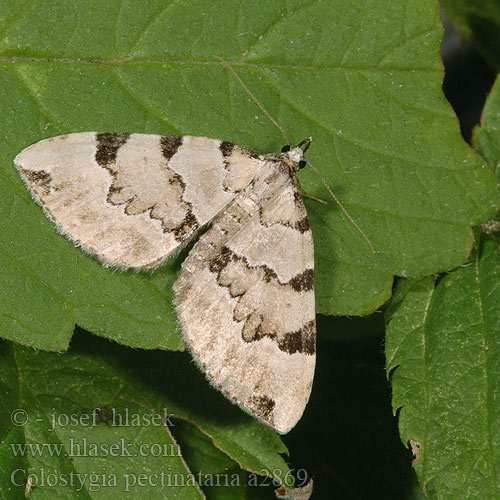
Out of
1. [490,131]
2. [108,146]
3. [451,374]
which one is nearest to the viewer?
[108,146]

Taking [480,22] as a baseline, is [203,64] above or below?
above

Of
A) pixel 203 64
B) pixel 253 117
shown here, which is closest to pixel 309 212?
pixel 253 117

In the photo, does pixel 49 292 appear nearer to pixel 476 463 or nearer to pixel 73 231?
pixel 73 231

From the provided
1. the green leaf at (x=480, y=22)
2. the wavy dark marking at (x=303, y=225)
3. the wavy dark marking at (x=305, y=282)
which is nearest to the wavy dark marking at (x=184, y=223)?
the wavy dark marking at (x=303, y=225)

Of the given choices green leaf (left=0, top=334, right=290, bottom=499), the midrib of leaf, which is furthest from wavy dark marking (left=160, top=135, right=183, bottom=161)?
green leaf (left=0, top=334, right=290, bottom=499)

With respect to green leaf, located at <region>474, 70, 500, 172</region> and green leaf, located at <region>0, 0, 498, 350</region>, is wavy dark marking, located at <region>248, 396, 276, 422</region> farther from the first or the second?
green leaf, located at <region>474, 70, 500, 172</region>

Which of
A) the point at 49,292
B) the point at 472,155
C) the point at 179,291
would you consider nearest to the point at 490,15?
the point at 472,155

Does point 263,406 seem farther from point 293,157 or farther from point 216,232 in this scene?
point 293,157
